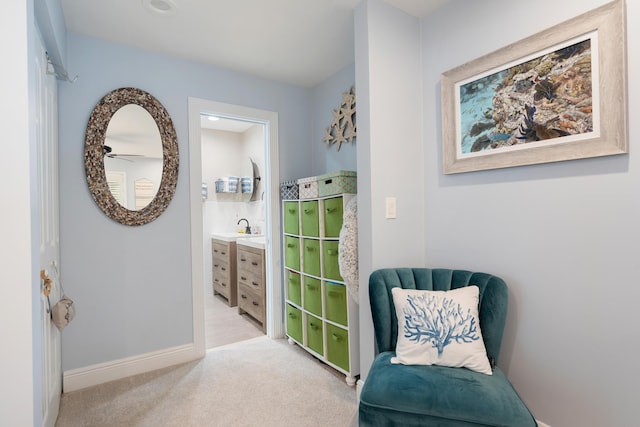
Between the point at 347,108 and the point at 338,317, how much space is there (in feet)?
5.63

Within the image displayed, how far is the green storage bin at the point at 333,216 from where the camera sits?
90.0 inches

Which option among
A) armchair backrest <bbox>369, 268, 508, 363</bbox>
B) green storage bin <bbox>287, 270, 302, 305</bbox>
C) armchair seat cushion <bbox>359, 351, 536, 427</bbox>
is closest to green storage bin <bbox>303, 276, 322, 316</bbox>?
green storage bin <bbox>287, 270, 302, 305</bbox>

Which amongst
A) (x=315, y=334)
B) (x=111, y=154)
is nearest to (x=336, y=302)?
(x=315, y=334)

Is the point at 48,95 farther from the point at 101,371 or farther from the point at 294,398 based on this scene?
the point at 294,398

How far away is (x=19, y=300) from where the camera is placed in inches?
40.4

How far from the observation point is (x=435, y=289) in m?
1.79

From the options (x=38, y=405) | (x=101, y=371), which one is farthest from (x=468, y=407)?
(x=101, y=371)

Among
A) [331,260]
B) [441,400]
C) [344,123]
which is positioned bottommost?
[441,400]

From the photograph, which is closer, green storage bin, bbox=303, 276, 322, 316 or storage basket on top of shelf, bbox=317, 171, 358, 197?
storage basket on top of shelf, bbox=317, 171, 358, 197

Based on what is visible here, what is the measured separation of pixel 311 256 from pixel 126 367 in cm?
157

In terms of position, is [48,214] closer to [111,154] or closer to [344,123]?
[111,154]

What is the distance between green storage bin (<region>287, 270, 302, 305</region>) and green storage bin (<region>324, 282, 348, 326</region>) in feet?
1.36

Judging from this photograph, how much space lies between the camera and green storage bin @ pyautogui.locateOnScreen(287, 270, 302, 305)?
9.15ft

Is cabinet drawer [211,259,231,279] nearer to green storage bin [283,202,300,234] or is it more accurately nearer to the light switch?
green storage bin [283,202,300,234]
